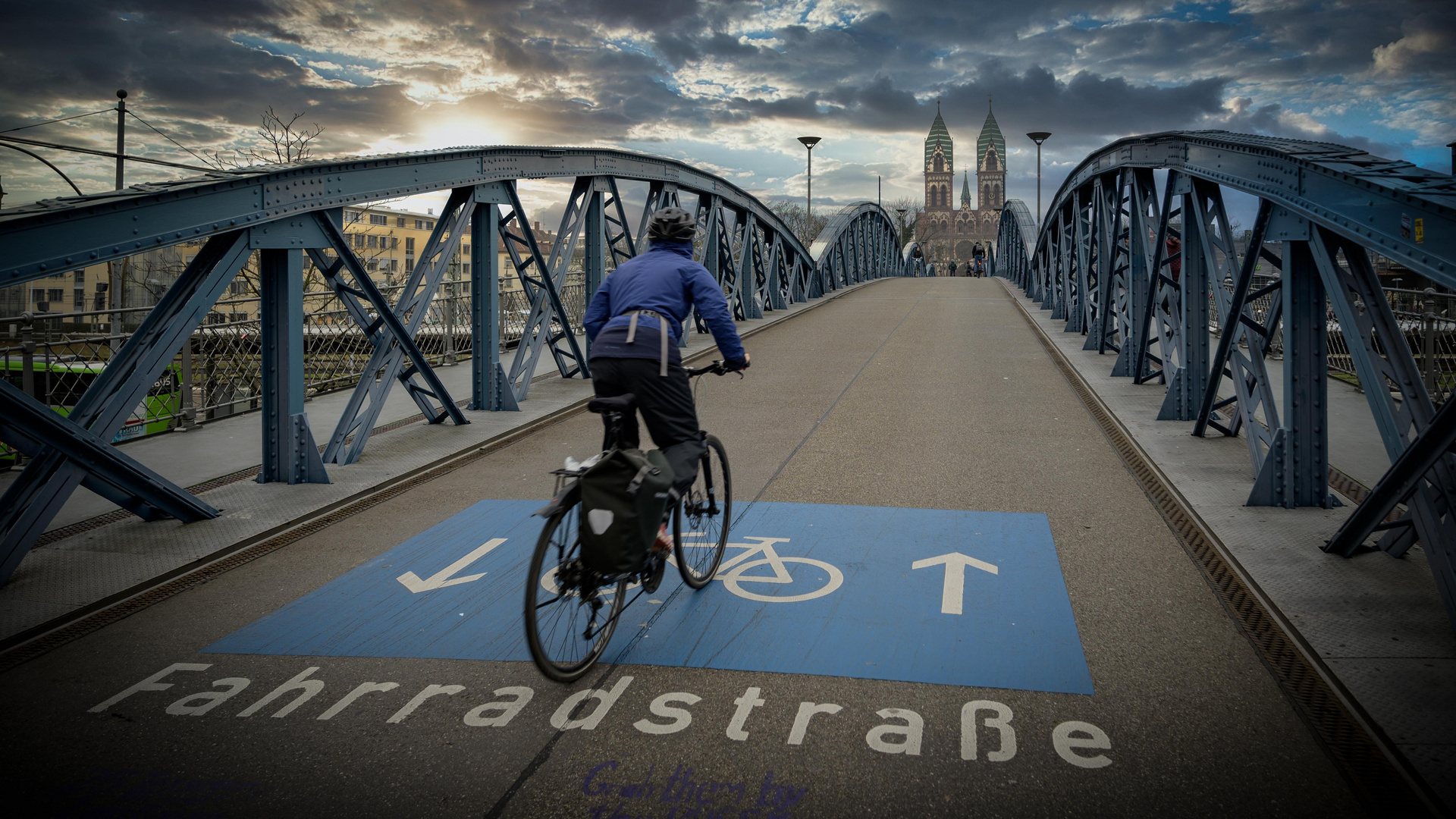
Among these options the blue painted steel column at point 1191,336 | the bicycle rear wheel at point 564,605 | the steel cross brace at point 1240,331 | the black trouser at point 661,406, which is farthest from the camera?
the blue painted steel column at point 1191,336

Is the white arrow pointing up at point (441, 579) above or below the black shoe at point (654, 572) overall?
below

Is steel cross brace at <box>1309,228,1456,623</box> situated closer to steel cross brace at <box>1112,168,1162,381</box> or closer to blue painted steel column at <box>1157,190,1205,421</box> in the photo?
blue painted steel column at <box>1157,190,1205,421</box>

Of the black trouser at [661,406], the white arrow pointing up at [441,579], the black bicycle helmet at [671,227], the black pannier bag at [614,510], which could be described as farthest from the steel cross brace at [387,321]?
the black pannier bag at [614,510]

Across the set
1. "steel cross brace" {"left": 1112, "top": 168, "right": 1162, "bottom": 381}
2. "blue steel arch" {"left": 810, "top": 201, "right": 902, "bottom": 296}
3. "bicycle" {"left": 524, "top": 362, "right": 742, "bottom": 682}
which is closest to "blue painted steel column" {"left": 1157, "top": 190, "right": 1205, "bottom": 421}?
"steel cross brace" {"left": 1112, "top": 168, "right": 1162, "bottom": 381}

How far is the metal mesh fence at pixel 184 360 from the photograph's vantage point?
29.0ft

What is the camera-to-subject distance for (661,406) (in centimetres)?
424

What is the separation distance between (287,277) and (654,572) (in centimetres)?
422

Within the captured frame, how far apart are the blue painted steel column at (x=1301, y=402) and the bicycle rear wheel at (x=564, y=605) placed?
181 inches

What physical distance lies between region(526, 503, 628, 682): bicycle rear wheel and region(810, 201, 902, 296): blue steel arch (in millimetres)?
25678

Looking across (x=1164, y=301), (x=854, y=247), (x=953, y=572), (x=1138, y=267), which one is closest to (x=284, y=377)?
(x=953, y=572)

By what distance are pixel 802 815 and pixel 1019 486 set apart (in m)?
4.63

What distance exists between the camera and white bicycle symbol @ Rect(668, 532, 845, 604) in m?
4.86

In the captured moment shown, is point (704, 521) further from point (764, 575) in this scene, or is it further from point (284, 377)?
point (284, 377)

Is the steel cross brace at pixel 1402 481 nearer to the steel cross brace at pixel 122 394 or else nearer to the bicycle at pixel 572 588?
the bicycle at pixel 572 588
